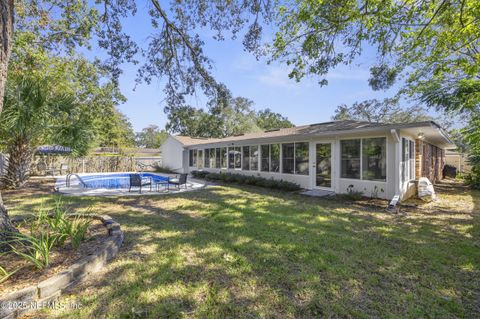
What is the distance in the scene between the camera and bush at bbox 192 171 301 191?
11009 millimetres

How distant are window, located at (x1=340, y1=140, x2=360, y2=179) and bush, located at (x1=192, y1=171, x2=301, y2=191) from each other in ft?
7.25

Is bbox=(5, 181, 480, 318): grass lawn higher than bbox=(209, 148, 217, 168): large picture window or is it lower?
lower

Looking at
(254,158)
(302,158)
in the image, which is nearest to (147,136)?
(254,158)

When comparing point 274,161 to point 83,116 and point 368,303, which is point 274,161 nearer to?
point 83,116

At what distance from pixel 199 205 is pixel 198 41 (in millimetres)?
5076

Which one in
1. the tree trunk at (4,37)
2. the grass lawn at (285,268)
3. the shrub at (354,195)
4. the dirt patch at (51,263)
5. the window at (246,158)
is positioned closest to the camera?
the grass lawn at (285,268)

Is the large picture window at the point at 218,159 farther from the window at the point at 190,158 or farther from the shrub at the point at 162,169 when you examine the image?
the shrub at the point at 162,169

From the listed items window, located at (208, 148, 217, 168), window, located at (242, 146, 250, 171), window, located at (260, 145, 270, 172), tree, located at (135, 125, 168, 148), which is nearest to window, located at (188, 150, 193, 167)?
window, located at (208, 148, 217, 168)

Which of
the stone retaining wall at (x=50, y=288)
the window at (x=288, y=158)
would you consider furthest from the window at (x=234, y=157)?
the stone retaining wall at (x=50, y=288)

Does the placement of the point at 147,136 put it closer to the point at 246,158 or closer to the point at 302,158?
the point at 246,158

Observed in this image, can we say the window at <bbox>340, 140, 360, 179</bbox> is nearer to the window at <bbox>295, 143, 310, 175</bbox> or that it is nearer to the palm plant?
the window at <bbox>295, 143, 310, 175</bbox>

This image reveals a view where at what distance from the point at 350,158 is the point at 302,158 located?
2.36m

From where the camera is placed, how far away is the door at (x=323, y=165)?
10.3m

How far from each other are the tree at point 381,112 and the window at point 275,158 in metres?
28.1
